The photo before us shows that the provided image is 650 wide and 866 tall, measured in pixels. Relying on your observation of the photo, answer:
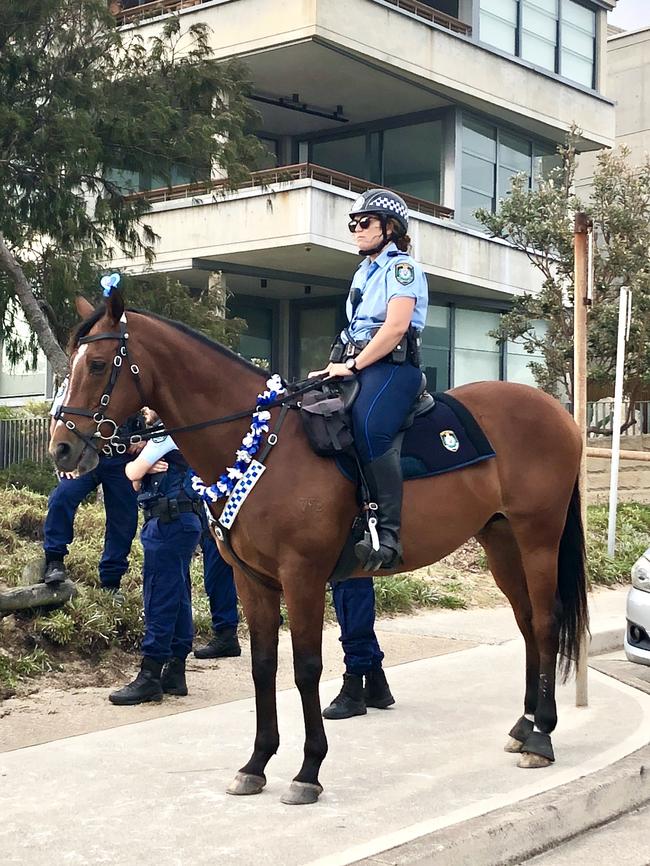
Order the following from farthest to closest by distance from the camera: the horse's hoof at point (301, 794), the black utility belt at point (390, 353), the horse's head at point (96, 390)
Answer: the black utility belt at point (390, 353)
the horse's hoof at point (301, 794)
the horse's head at point (96, 390)

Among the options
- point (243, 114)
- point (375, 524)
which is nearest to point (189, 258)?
point (243, 114)

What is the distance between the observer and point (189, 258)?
24.6m

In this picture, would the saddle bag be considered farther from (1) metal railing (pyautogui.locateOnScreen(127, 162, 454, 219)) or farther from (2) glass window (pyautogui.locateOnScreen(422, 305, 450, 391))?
(2) glass window (pyautogui.locateOnScreen(422, 305, 450, 391))

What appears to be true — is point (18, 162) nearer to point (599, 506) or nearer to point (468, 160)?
point (599, 506)

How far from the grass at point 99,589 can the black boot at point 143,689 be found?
2.23 ft

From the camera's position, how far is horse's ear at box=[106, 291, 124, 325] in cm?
491

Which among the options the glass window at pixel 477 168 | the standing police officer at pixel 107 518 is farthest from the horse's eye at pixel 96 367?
the glass window at pixel 477 168

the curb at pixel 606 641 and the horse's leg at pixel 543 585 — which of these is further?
the curb at pixel 606 641

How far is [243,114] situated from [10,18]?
3.66m

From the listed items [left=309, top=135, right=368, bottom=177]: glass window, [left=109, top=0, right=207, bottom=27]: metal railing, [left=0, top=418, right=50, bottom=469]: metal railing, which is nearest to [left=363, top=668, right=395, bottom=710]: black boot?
[left=109, top=0, right=207, bottom=27]: metal railing

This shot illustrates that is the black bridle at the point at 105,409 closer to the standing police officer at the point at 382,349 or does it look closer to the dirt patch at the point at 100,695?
the standing police officer at the point at 382,349

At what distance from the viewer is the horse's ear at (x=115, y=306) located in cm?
491

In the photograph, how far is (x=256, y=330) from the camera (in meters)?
29.3

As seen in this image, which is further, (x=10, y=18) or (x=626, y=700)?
(x=10, y=18)
